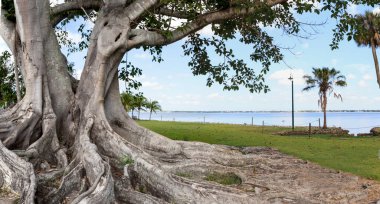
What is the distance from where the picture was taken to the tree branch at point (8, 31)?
12734mm

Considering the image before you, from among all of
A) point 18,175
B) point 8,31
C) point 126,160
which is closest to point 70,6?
point 8,31

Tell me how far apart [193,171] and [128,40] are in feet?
12.6

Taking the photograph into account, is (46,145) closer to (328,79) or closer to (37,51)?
(37,51)

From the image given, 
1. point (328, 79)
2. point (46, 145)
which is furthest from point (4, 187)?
point (328, 79)

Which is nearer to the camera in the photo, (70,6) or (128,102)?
(70,6)

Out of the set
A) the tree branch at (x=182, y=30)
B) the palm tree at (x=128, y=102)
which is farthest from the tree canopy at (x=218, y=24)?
the palm tree at (x=128, y=102)

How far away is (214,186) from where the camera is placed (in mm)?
9578

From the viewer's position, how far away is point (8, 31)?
1291 cm

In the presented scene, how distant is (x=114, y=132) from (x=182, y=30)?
11.4 feet

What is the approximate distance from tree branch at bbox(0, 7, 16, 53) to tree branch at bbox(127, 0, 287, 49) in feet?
11.1

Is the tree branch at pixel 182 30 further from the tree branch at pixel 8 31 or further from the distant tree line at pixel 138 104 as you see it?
the distant tree line at pixel 138 104

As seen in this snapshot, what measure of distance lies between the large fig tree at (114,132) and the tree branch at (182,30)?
0.03m

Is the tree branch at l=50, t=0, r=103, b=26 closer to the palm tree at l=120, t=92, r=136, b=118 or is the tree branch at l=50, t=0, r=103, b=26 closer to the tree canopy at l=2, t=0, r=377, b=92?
the tree canopy at l=2, t=0, r=377, b=92

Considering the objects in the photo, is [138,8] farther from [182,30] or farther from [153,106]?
[153,106]
